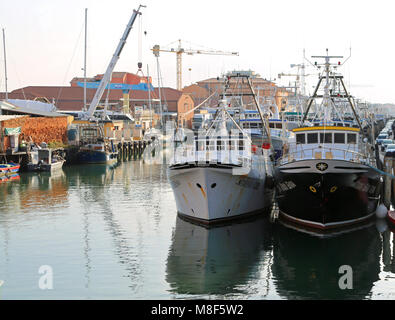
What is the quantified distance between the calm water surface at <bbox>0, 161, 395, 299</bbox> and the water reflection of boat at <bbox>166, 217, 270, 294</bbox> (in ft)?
0.12

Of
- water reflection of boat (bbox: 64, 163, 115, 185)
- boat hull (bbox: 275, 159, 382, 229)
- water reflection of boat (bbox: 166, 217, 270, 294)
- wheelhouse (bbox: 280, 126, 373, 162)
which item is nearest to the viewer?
water reflection of boat (bbox: 166, 217, 270, 294)

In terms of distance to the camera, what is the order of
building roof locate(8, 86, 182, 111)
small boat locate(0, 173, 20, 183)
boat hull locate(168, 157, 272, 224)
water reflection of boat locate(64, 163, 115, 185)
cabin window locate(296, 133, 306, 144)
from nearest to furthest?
boat hull locate(168, 157, 272, 224), cabin window locate(296, 133, 306, 144), small boat locate(0, 173, 20, 183), water reflection of boat locate(64, 163, 115, 185), building roof locate(8, 86, 182, 111)

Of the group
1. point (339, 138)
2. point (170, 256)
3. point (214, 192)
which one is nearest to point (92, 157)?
point (214, 192)

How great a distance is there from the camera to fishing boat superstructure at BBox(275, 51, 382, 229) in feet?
73.8

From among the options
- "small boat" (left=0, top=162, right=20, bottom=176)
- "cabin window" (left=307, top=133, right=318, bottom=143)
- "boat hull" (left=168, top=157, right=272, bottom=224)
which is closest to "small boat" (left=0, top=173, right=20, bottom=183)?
"small boat" (left=0, top=162, right=20, bottom=176)

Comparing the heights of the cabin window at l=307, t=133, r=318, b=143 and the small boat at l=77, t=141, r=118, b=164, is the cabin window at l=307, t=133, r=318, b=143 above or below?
above

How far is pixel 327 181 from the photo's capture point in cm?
2239

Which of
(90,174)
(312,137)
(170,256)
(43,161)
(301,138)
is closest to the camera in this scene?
(170,256)

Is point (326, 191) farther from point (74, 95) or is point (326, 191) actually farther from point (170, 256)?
point (74, 95)

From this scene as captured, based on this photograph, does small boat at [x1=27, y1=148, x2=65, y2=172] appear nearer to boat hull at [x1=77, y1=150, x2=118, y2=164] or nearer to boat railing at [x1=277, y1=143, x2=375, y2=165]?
boat hull at [x1=77, y1=150, x2=118, y2=164]

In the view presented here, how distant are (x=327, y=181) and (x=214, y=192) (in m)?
4.66

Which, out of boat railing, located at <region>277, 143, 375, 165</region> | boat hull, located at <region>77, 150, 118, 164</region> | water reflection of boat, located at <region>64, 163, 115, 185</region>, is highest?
boat railing, located at <region>277, 143, 375, 165</region>
